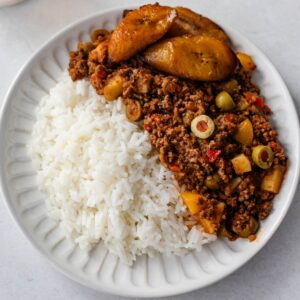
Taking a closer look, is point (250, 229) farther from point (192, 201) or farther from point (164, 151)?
point (164, 151)

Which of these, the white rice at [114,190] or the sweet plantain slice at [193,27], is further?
the sweet plantain slice at [193,27]

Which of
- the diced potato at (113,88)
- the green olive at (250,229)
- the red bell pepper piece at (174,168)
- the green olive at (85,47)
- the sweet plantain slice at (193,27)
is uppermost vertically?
the green olive at (85,47)

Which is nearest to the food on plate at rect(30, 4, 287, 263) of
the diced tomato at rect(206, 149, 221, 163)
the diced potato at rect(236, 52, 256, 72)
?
the diced tomato at rect(206, 149, 221, 163)

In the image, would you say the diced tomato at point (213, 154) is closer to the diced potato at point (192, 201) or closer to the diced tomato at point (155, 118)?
the diced potato at point (192, 201)

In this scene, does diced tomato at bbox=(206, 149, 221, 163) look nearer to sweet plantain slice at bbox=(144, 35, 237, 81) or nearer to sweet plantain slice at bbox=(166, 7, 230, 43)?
sweet plantain slice at bbox=(144, 35, 237, 81)

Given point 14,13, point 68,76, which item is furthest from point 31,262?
point 14,13

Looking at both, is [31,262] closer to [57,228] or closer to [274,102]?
[57,228]

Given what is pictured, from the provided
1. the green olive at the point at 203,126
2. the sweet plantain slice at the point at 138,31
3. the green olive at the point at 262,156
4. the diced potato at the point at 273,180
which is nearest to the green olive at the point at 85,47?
the sweet plantain slice at the point at 138,31
